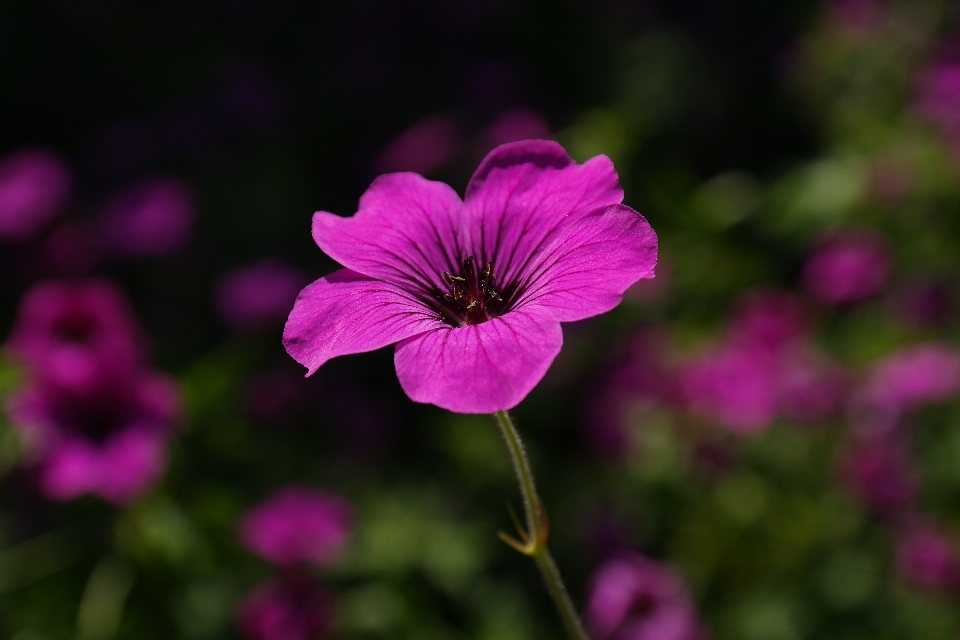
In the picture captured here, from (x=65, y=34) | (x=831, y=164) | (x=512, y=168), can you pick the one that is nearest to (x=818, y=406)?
(x=831, y=164)

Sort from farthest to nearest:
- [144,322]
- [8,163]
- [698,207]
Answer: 1. [8,163]
2. [144,322]
3. [698,207]

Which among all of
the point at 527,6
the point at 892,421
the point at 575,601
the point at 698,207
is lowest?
the point at 575,601

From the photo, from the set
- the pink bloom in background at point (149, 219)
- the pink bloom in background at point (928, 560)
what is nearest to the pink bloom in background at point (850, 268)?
the pink bloom in background at point (928, 560)

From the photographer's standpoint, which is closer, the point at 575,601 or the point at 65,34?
the point at 575,601

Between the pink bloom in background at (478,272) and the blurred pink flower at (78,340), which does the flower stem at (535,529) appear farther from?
the blurred pink flower at (78,340)

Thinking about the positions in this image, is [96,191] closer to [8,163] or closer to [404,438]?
[8,163]

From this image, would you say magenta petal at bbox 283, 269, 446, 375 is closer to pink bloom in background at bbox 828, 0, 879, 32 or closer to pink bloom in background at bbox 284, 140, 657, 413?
pink bloom in background at bbox 284, 140, 657, 413

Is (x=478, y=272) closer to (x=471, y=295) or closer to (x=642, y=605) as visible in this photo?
(x=471, y=295)
